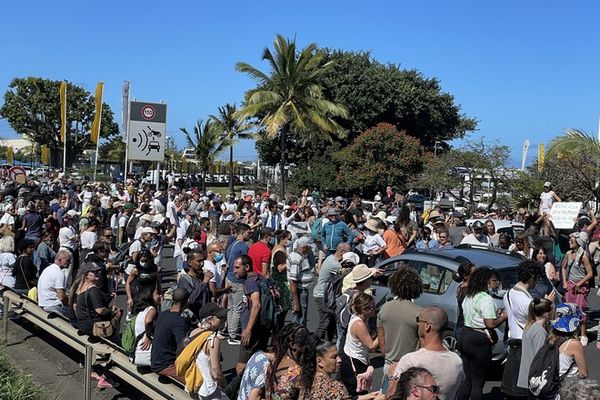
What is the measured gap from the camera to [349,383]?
6.27 metres

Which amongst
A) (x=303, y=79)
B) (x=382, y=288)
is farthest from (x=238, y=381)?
(x=303, y=79)

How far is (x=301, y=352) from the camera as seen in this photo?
4.93m

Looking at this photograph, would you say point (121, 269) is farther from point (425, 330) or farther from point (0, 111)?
point (0, 111)

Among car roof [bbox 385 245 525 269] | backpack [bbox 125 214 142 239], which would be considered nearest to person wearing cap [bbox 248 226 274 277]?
car roof [bbox 385 245 525 269]

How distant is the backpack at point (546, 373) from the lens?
17.4ft

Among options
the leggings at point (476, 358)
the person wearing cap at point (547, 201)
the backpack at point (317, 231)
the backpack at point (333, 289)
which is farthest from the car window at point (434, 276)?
the person wearing cap at point (547, 201)

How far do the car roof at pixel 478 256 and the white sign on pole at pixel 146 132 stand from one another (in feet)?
47.0

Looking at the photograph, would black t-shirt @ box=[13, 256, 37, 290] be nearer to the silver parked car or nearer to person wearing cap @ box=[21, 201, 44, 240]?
person wearing cap @ box=[21, 201, 44, 240]

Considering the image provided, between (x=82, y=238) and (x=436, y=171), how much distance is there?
18.0m

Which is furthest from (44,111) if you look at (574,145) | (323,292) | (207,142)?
(323,292)

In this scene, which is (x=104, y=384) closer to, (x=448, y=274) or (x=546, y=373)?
(x=448, y=274)

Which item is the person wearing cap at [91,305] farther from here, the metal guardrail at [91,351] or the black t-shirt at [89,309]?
the metal guardrail at [91,351]

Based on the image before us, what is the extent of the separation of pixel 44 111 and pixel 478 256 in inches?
2719

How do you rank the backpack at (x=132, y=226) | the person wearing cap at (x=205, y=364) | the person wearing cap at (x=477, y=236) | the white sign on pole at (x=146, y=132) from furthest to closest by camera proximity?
1. the white sign on pole at (x=146, y=132)
2. the backpack at (x=132, y=226)
3. the person wearing cap at (x=477, y=236)
4. the person wearing cap at (x=205, y=364)
